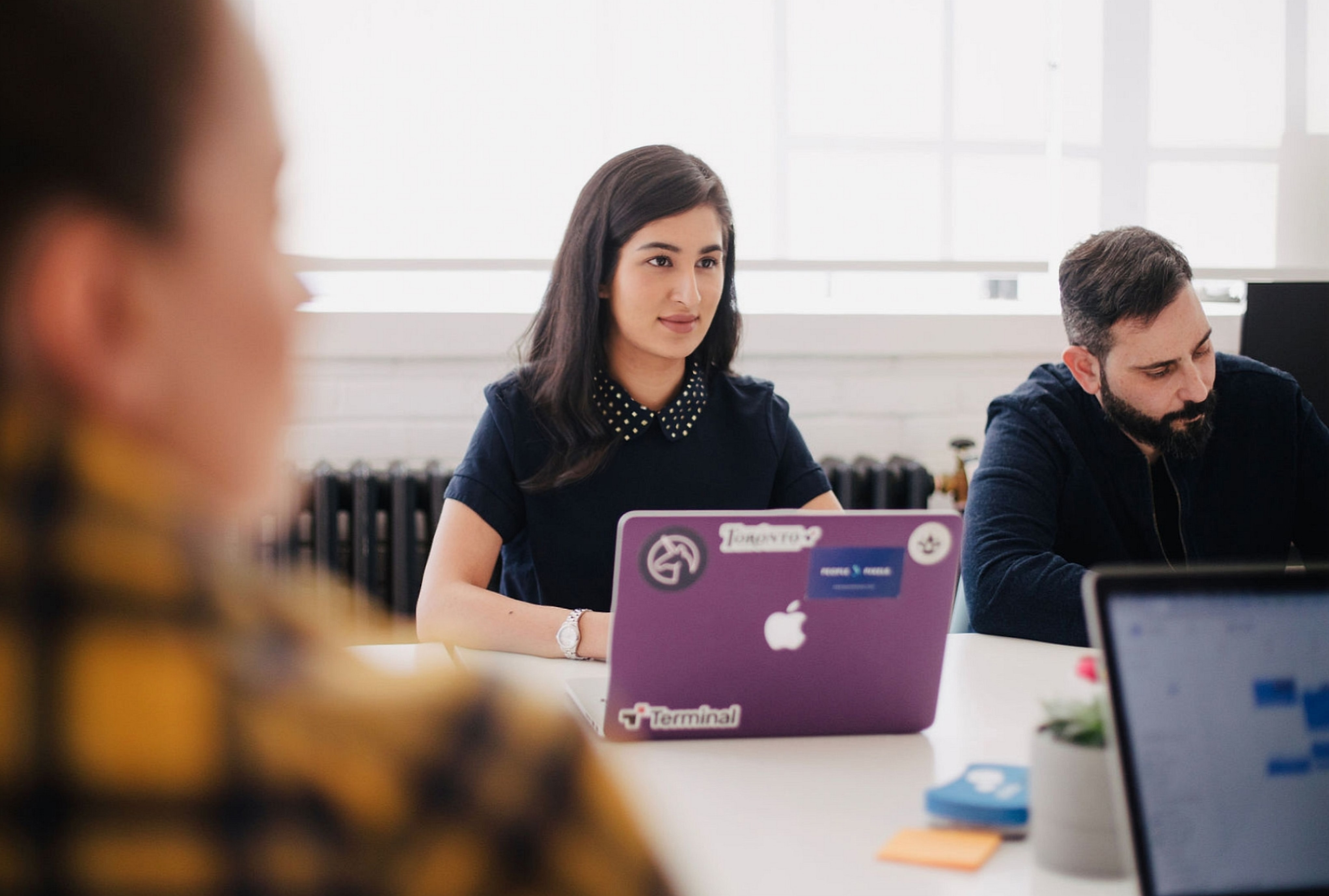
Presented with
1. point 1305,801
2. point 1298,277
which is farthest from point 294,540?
point 1298,277

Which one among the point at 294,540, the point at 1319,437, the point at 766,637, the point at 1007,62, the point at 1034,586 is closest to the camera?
the point at 766,637

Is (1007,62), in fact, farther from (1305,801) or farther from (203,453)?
(203,453)

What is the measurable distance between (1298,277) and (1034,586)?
2054mm

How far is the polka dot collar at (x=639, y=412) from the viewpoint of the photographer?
198 centimetres

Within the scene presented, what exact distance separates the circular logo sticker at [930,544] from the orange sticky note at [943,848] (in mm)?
292

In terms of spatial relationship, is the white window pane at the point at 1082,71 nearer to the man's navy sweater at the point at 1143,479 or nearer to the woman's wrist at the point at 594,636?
the man's navy sweater at the point at 1143,479

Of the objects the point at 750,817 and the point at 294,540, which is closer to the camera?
the point at 750,817

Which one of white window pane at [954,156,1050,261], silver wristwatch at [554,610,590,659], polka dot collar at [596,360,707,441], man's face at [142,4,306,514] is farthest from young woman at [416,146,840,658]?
man's face at [142,4,306,514]

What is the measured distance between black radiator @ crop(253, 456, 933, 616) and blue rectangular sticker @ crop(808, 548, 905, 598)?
167 cm

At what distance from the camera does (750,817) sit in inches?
39.6

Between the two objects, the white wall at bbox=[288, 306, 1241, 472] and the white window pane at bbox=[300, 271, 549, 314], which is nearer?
the white wall at bbox=[288, 306, 1241, 472]

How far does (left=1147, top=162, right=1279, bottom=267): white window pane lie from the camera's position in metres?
3.20

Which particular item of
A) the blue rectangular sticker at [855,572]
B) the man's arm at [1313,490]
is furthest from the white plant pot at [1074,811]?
the man's arm at [1313,490]

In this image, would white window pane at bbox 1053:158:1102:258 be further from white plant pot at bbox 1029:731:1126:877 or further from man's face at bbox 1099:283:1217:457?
white plant pot at bbox 1029:731:1126:877
